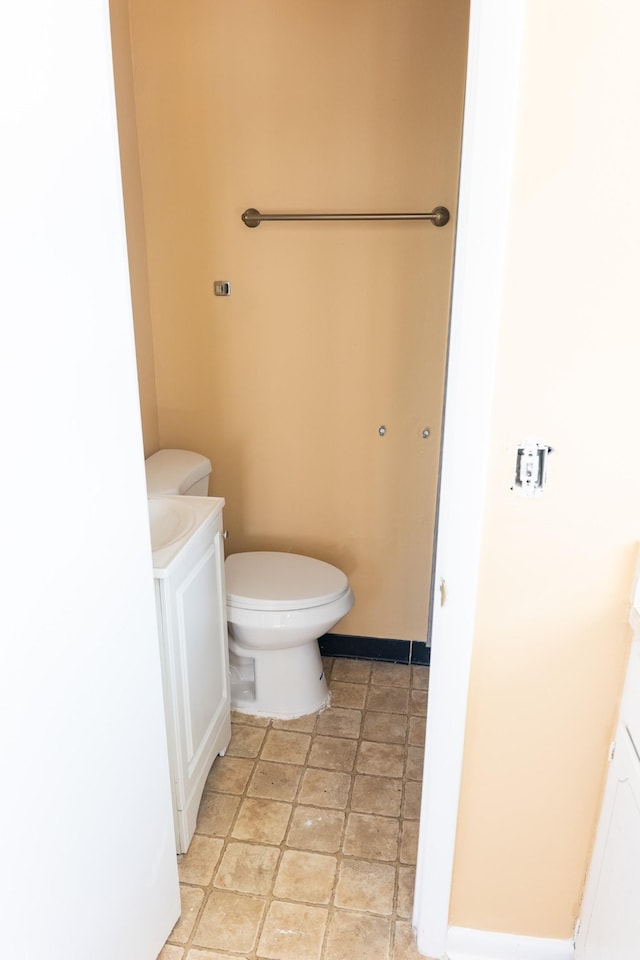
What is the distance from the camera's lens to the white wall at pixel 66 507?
34.9 inches

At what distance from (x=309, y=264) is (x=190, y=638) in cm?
123

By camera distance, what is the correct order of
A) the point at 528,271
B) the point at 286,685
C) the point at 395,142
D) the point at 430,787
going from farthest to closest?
1. the point at 286,685
2. the point at 395,142
3. the point at 430,787
4. the point at 528,271

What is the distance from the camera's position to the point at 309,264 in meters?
2.23

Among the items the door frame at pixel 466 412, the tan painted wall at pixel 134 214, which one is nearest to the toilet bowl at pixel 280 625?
the tan painted wall at pixel 134 214

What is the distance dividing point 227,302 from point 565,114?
1.44 m

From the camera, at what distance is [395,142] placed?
82.2 inches

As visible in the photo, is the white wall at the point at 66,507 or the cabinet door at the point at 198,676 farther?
the cabinet door at the point at 198,676

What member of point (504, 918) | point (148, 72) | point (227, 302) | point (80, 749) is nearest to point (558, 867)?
point (504, 918)

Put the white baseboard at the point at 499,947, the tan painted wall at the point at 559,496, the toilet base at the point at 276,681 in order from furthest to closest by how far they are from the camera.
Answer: the toilet base at the point at 276,681 → the white baseboard at the point at 499,947 → the tan painted wall at the point at 559,496

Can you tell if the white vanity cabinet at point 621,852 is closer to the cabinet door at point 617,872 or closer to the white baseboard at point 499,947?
the cabinet door at point 617,872

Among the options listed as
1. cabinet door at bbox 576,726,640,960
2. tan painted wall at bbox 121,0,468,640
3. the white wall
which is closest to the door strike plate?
cabinet door at bbox 576,726,640,960

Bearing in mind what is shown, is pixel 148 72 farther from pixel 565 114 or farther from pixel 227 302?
pixel 565 114

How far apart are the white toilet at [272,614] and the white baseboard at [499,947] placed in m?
0.90

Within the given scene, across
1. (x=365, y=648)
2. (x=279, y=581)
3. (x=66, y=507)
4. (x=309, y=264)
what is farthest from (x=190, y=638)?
(x=309, y=264)
